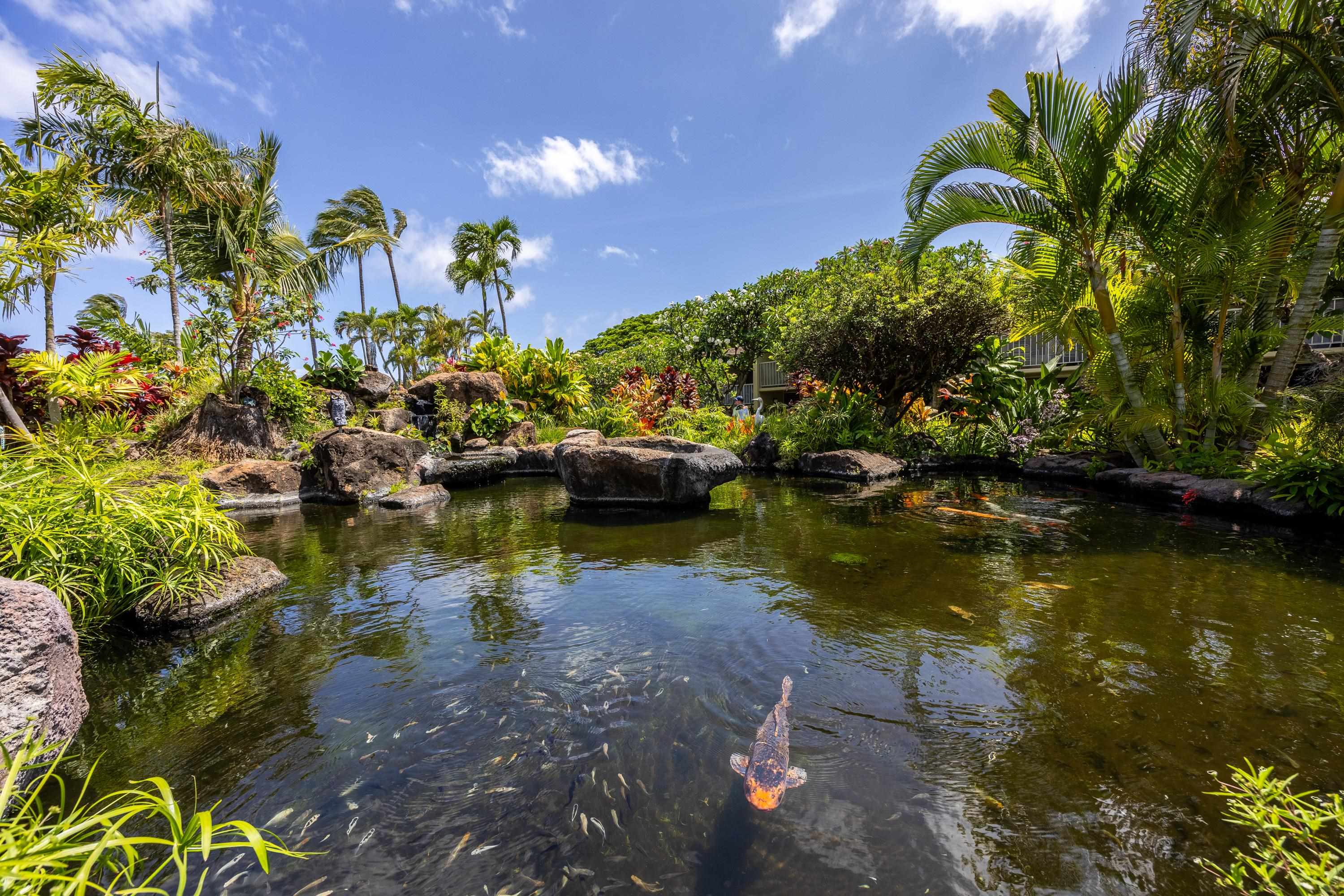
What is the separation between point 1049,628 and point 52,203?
8.20 metres

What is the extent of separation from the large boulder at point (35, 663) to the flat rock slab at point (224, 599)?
134cm

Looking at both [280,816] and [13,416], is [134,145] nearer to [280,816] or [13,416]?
[13,416]

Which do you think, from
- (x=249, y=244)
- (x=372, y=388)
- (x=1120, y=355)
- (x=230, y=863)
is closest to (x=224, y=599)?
(x=230, y=863)

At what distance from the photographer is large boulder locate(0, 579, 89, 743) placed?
219 centimetres

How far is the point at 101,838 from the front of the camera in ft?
4.83

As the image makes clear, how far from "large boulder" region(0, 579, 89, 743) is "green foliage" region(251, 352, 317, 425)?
12153 mm

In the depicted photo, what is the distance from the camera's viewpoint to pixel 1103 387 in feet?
30.0

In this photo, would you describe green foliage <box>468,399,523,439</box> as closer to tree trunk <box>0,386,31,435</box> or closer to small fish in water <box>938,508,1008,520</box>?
tree trunk <box>0,386,31,435</box>

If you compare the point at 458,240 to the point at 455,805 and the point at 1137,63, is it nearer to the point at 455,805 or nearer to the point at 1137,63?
the point at 1137,63

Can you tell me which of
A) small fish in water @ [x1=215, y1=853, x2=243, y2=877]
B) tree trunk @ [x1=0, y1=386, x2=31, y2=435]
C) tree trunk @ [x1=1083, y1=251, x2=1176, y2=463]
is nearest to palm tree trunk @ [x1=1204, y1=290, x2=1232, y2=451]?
tree trunk @ [x1=1083, y1=251, x2=1176, y2=463]

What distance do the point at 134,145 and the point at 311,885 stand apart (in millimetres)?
18523

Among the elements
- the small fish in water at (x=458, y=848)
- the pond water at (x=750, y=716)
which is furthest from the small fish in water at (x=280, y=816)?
the small fish in water at (x=458, y=848)

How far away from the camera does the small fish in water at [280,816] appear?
2020 millimetres

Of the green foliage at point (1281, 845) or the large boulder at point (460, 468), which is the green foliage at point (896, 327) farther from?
the green foliage at point (1281, 845)
